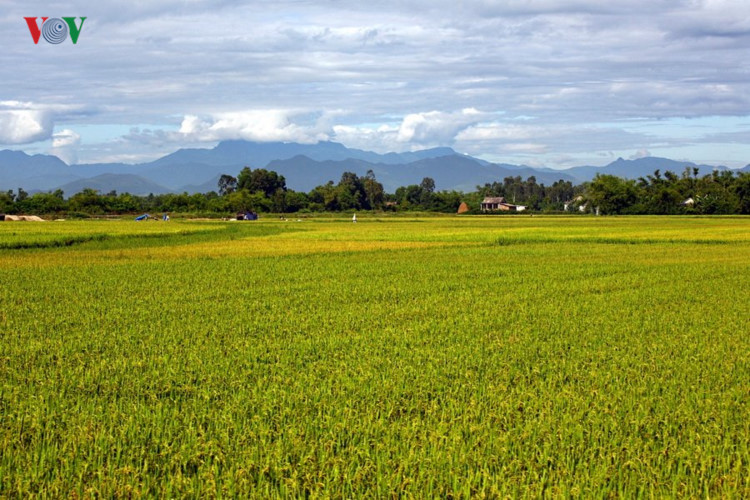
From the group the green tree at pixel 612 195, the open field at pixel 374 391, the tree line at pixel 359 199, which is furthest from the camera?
the green tree at pixel 612 195

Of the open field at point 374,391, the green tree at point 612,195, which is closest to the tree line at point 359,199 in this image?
the green tree at point 612,195

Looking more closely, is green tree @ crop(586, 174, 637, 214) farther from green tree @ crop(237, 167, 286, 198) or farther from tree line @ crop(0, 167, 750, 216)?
green tree @ crop(237, 167, 286, 198)

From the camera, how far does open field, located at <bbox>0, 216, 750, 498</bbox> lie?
5.86 meters

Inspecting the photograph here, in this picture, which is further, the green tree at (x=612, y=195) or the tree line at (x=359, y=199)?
the green tree at (x=612, y=195)

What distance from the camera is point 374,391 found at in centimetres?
827

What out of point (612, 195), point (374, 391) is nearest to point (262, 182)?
point (612, 195)

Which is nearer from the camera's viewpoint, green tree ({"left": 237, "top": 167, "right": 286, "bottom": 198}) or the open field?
the open field

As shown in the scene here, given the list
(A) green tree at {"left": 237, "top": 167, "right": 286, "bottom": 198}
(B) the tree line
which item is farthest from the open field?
(A) green tree at {"left": 237, "top": 167, "right": 286, "bottom": 198}

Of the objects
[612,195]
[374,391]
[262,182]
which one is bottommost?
[374,391]

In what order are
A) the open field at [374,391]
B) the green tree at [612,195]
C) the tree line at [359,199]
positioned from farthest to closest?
the green tree at [612,195], the tree line at [359,199], the open field at [374,391]

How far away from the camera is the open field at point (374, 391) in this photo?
5.86 meters

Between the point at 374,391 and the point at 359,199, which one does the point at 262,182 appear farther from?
the point at 374,391

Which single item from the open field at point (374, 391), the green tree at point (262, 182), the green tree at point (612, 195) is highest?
the green tree at point (262, 182)

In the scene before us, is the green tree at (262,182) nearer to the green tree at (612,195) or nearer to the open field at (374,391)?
the green tree at (612,195)
